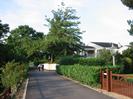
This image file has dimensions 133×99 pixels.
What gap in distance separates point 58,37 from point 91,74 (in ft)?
156

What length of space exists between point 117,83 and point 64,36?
177 feet

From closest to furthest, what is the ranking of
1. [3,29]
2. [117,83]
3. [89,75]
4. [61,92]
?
[117,83] → [61,92] → [89,75] → [3,29]

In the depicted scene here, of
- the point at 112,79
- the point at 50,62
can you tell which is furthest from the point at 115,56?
the point at 50,62

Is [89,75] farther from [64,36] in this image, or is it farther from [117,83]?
[64,36]

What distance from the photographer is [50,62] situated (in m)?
85.9

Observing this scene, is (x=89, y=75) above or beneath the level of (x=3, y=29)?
beneath

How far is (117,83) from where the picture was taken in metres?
20.2

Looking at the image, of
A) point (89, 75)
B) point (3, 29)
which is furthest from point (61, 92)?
point (3, 29)

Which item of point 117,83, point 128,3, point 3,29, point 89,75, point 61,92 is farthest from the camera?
point 3,29

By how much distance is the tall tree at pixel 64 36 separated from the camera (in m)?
72.8

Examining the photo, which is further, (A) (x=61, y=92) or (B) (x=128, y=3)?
(B) (x=128, y=3)

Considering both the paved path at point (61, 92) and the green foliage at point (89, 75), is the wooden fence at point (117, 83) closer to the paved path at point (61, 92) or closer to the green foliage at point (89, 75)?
the paved path at point (61, 92)

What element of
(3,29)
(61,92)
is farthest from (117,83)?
(3,29)

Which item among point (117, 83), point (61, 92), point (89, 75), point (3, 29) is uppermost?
point (3, 29)
